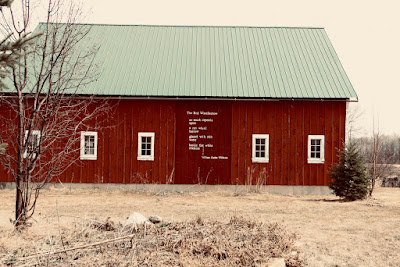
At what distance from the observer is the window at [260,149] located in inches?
734

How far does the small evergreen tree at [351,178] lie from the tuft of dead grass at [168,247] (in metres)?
8.71

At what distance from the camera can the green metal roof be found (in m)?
19.0

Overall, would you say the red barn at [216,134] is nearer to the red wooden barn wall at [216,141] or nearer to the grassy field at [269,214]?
the red wooden barn wall at [216,141]

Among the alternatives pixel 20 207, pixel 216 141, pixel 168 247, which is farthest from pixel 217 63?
pixel 168 247

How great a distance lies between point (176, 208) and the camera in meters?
14.6

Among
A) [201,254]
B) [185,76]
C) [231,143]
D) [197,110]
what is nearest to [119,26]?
[185,76]

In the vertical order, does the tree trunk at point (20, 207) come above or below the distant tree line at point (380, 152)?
below

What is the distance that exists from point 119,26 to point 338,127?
38.3ft

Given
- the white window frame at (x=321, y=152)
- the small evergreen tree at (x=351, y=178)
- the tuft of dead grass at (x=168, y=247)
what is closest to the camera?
the tuft of dead grass at (x=168, y=247)

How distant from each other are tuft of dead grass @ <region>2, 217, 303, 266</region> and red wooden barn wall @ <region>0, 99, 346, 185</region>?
9773 mm

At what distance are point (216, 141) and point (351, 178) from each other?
5.20 meters

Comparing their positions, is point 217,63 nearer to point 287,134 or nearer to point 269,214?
point 287,134

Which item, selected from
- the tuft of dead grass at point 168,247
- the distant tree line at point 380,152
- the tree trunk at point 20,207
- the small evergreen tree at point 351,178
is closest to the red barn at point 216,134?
the small evergreen tree at point 351,178

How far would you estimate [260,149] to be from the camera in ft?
61.6
